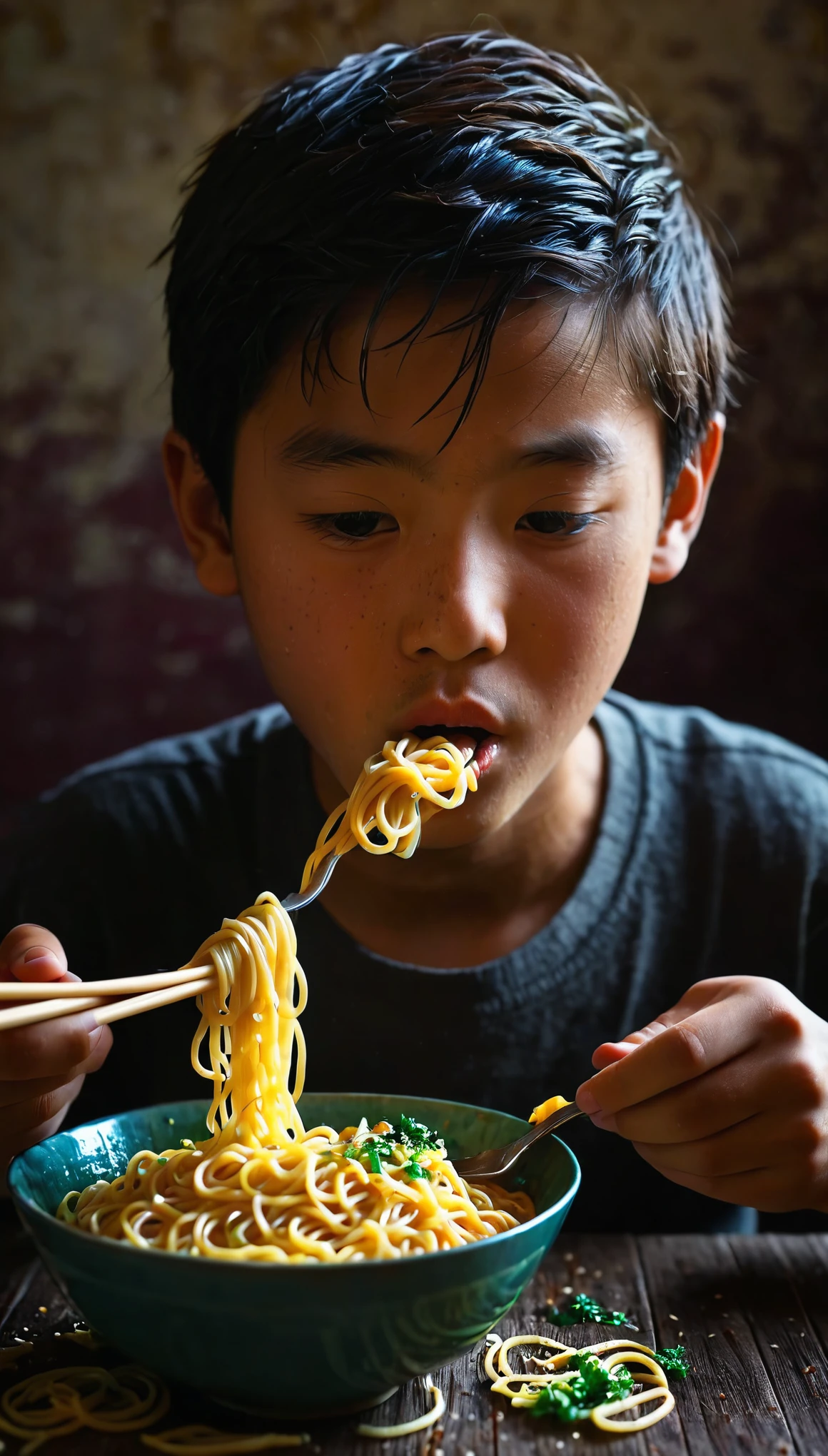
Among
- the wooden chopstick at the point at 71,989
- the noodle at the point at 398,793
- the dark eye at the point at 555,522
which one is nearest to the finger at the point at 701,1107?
the noodle at the point at 398,793

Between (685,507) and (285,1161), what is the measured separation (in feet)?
3.15

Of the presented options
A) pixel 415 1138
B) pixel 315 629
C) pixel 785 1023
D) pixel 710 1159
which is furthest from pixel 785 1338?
pixel 315 629

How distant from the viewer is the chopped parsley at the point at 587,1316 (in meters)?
1.18

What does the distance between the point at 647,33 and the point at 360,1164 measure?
91.5 inches

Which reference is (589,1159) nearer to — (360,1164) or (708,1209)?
(708,1209)

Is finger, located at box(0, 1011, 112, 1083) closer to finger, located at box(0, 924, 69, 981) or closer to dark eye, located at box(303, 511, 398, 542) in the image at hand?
finger, located at box(0, 924, 69, 981)

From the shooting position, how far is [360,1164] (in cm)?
108

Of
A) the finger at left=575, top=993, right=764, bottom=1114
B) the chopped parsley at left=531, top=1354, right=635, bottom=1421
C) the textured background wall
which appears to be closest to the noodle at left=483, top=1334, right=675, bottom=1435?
the chopped parsley at left=531, top=1354, right=635, bottom=1421

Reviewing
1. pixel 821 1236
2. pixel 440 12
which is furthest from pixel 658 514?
pixel 440 12

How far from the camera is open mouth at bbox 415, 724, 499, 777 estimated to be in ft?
4.23

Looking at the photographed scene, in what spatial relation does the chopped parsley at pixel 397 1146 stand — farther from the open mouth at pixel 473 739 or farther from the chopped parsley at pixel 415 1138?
the open mouth at pixel 473 739

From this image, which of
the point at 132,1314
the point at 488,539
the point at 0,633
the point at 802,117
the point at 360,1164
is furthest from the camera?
the point at 0,633

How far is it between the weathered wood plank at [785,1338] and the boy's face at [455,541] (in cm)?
55

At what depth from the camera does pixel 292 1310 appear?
2.82 feet
